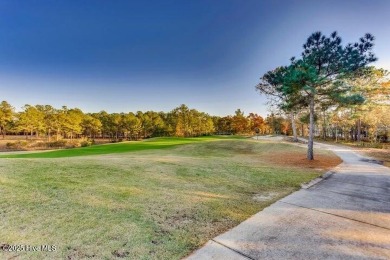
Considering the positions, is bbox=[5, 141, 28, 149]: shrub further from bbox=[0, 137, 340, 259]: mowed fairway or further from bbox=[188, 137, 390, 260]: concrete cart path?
bbox=[188, 137, 390, 260]: concrete cart path

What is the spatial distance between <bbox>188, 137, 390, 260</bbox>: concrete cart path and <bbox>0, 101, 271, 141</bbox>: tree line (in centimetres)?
5688

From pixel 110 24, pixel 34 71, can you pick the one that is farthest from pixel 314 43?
pixel 34 71

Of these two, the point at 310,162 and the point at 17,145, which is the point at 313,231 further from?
the point at 17,145

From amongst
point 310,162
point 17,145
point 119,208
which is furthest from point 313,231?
point 17,145

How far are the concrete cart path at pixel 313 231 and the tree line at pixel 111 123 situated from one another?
5688 centimetres

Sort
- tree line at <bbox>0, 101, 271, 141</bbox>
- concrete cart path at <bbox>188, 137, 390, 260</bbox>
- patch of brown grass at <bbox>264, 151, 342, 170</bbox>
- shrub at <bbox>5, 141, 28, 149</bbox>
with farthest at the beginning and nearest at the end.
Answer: tree line at <bbox>0, 101, 271, 141</bbox> → shrub at <bbox>5, 141, 28, 149</bbox> → patch of brown grass at <bbox>264, 151, 342, 170</bbox> → concrete cart path at <bbox>188, 137, 390, 260</bbox>

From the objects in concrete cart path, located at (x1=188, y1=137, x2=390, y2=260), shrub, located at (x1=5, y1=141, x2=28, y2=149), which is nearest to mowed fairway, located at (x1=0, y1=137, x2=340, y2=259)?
concrete cart path, located at (x1=188, y1=137, x2=390, y2=260)

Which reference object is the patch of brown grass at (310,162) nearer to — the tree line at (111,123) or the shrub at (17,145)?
the shrub at (17,145)

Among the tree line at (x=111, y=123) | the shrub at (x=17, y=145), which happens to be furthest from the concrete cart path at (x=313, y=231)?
the tree line at (x=111, y=123)

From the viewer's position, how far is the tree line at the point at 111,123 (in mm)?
57469

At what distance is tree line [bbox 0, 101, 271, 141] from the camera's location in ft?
189

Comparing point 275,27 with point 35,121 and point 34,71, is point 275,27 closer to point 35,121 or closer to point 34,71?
point 34,71

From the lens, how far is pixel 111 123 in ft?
225

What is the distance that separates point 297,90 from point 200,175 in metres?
8.52
